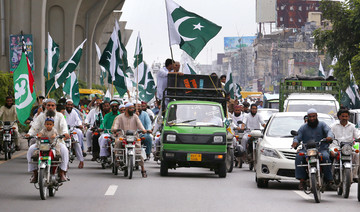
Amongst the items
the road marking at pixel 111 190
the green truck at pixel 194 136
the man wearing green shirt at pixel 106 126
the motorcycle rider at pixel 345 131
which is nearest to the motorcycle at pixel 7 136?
the man wearing green shirt at pixel 106 126

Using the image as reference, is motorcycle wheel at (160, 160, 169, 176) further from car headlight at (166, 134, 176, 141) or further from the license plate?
the license plate

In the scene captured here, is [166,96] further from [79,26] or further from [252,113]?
[79,26]

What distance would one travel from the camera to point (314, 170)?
13.7m

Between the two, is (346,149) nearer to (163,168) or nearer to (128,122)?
(163,168)

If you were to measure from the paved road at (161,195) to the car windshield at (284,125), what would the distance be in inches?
41.2

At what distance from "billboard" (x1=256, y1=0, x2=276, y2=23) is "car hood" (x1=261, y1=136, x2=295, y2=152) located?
15415 centimetres

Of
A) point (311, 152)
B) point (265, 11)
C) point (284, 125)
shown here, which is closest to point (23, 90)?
point (284, 125)

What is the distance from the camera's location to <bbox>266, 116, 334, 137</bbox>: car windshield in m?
17.0

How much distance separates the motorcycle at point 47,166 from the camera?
43.4 feet

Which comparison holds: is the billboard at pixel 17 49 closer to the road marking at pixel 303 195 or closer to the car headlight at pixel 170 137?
the car headlight at pixel 170 137

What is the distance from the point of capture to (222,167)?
18.9 m

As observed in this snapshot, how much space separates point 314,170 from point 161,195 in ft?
8.22

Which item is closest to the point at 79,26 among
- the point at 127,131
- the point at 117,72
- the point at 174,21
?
the point at 117,72

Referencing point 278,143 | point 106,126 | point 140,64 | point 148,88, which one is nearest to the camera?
point 278,143
